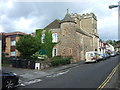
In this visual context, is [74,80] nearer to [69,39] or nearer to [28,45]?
[28,45]

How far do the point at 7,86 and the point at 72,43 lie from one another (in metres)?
24.6

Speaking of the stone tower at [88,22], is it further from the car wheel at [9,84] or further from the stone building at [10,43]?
the car wheel at [9,84]

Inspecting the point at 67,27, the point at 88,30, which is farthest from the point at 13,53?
the point at 88,30

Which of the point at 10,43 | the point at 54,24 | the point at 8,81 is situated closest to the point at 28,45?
the point at 8,81

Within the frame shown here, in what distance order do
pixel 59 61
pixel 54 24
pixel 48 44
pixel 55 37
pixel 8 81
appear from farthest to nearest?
pixel 54 24 → pixel 55 37 → pixel 48 44 → pixel 59 61 → pixel 8 81

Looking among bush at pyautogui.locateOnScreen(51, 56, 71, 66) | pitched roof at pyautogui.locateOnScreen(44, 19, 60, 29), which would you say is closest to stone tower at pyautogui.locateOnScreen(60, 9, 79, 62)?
bush at pyautogui.locateOnScreen(51, 56, 71, 66)

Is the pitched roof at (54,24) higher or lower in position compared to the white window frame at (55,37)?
Result: higher

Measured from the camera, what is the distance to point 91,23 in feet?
172

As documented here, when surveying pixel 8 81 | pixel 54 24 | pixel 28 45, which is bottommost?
pixel 8 81

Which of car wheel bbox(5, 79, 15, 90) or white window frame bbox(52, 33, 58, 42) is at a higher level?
white window frame bbox(52, 33, 58, 42)

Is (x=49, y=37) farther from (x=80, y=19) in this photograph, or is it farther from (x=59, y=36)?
(x=80, y=19)

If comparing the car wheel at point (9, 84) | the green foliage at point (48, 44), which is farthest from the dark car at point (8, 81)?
the green foliage at point (48, 44)

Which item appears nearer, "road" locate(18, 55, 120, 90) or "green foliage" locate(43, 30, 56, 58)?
"road" locate(18, 55, 120, 90)

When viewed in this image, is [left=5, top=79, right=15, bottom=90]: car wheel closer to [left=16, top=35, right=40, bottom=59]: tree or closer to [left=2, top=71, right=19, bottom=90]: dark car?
[left=2, top=71, right=19, bottom=90]: dark car
